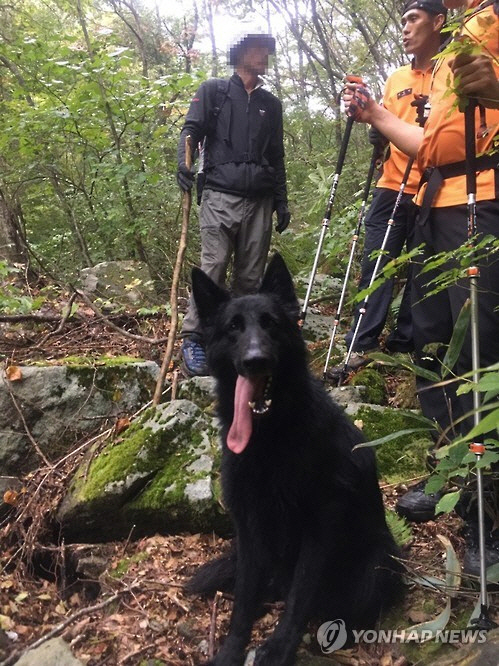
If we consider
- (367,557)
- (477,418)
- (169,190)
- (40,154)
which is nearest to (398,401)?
(367,557)

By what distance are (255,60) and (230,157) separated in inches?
37.5

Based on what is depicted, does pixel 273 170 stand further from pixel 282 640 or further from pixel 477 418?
pixel 282 640

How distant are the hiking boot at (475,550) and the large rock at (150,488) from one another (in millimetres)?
1481

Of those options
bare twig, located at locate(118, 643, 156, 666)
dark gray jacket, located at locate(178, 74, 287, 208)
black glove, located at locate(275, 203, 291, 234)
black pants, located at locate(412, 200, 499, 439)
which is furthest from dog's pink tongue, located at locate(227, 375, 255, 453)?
black glove, located at locate(275, 203, 291, 234)

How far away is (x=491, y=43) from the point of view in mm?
2135

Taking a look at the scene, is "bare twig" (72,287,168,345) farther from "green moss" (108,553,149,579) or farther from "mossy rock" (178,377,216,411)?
"green moss" (108,553,149,579)

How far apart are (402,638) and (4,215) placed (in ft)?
25.1

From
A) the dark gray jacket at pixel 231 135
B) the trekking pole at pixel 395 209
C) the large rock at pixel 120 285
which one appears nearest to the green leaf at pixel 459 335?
the trekking pole at pixel 395 209

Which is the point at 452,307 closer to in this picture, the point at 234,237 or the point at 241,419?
the point at 241,419

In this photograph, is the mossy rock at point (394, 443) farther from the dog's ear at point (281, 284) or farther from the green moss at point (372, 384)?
the dog's ear at point (281, 284)

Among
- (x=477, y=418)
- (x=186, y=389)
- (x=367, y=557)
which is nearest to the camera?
(x=477, y=418)

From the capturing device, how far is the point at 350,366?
4906 millimetres

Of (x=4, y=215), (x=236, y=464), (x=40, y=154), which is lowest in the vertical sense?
(x=236, y=464)

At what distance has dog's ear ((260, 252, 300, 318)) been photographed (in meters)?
2.79
